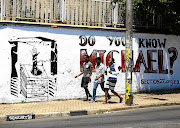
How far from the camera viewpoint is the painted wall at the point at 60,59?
41.1 ft

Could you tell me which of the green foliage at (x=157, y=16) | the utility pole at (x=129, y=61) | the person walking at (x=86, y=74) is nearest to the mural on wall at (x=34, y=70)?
the person walking at (x=86, y=74)

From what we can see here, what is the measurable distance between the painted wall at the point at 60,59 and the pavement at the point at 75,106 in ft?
2.06

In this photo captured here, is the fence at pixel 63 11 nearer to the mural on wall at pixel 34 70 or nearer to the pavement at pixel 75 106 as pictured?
the mural on wall at pixel 34 70

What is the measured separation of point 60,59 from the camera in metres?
13.3

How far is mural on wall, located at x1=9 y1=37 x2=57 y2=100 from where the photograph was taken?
12570mm

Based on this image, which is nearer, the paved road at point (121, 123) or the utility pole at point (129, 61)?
the paved road at point (121, 123)

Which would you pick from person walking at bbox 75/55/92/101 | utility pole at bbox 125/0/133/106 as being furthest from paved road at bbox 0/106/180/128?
person walking at bbox 75/55/92/101

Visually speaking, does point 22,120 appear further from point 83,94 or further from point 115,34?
point 115,34

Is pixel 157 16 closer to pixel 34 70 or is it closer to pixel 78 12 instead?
pixel 78 12

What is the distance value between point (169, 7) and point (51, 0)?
5418 millimetres

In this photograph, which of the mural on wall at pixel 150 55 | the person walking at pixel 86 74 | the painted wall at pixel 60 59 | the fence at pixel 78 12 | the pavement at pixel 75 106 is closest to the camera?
the pavement at pixel 75 106

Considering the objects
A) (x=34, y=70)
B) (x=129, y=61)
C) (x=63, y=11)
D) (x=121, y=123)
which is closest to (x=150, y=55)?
(x=129, y=61)

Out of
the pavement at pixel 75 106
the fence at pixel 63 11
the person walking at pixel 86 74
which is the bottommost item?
the pavement at pixel 75 106

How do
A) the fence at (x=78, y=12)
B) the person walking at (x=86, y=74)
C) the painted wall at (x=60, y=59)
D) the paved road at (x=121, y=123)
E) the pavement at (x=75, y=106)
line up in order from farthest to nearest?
the fence at (x=78, y=12) < the person walking at (x=86, y=74) < the painted wall at (x=60, y=59) < the pavement at (x=75, y=106) < the paved road at (x=121, y=123)
